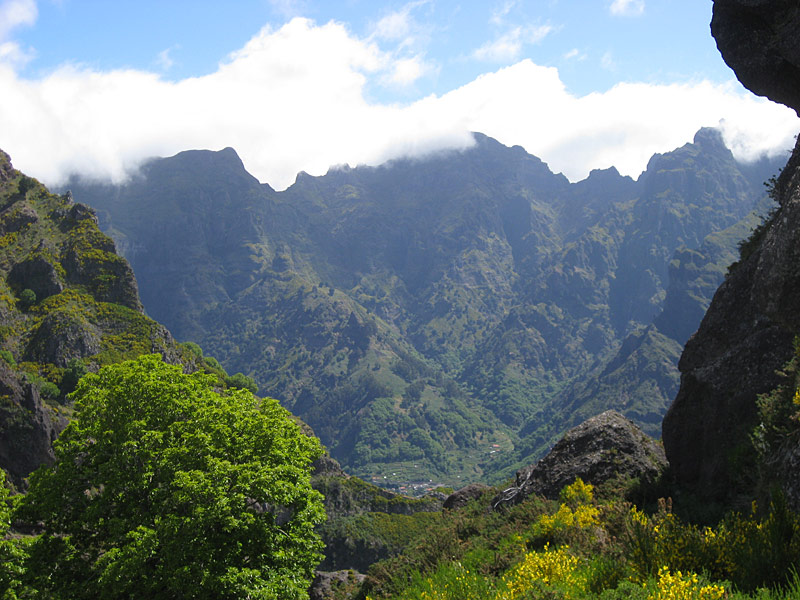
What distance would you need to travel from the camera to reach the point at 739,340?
60.7 ft

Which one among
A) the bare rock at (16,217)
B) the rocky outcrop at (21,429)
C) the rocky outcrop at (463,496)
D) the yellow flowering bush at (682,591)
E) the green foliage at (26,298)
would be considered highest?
the bare rock at (16,217)

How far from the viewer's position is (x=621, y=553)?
1006 centimetres

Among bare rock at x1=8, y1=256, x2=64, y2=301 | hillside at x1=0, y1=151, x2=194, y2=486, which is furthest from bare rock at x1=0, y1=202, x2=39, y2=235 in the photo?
bare rock at x1=8, y1=256, x2=64, y2=301

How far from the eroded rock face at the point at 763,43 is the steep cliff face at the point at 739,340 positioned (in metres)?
0.03

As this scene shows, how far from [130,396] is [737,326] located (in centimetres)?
2263

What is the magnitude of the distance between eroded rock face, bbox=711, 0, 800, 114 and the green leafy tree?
21976 mm

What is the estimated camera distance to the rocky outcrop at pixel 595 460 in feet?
71.1

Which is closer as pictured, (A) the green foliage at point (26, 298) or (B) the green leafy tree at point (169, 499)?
(B) the green leafy tree at point (169, 499)

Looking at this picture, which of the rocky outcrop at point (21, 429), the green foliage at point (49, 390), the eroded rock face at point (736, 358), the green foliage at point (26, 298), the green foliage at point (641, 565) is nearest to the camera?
the green foliage at point (641, 565)

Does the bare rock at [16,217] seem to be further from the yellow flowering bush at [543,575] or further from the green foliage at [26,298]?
the yellow flowering bush at [543,575]

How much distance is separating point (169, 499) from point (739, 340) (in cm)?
2022

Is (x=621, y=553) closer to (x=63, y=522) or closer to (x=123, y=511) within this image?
(x=123, y=511)

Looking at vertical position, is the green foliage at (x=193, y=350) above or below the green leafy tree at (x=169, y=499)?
above

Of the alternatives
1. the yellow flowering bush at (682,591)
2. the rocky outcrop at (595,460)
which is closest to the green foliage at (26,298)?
the rocky outcrop at (595,460)
